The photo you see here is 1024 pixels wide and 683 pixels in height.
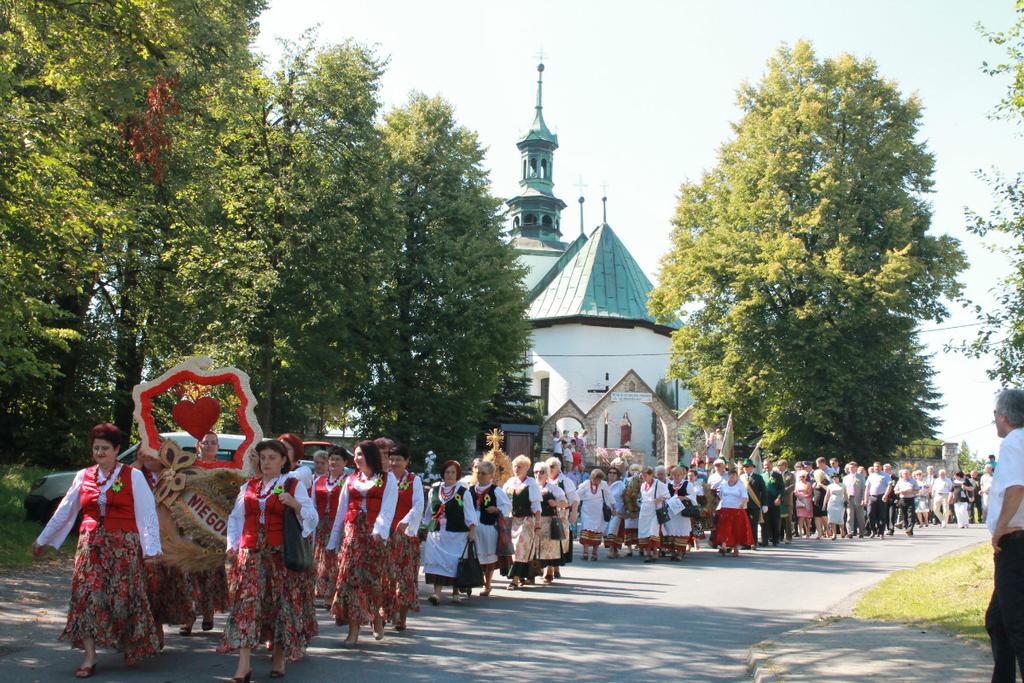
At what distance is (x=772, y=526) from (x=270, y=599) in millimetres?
17462

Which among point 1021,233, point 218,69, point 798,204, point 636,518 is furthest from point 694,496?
point 798,204

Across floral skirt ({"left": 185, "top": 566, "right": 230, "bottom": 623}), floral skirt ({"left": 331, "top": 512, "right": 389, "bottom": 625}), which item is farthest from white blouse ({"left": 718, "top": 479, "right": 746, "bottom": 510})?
floral skirt ({"left": 185, "top": 566, "right": 230, "bottom": 623})

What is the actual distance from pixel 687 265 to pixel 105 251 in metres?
24.4

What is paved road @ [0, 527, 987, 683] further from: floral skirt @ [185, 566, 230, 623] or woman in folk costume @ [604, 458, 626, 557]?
woman in folk costume @ [604, 458, 626, 557]

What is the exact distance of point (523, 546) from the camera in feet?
48.0

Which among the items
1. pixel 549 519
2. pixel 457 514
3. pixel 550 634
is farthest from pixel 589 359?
pixel 550 634

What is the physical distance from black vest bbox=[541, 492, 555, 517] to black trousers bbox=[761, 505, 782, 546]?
9083mm

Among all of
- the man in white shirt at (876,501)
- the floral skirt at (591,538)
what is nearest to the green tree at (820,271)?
the man in white shirt at (876,501)

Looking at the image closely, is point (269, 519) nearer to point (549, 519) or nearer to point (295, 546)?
point (295, 546)

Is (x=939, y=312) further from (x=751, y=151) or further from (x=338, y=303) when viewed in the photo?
(x=338, y=303)

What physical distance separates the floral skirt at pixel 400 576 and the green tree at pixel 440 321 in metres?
24.8

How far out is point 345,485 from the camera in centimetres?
983

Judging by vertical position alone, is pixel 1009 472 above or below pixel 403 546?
above

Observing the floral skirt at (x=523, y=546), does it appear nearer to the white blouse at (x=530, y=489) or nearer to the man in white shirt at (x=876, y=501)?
the white blouse at (x=530, y=489)
